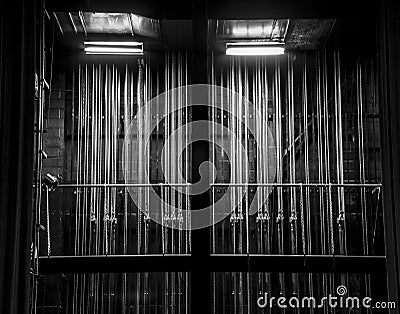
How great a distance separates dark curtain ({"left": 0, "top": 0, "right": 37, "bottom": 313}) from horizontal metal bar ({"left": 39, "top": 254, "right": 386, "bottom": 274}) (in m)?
1.34

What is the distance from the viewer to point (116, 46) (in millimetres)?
6293

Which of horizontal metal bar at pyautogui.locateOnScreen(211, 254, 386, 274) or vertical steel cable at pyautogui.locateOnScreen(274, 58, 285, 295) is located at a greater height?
vertical steel cable at pyautogui.locateOnScreen(274, 58, 285, 295)

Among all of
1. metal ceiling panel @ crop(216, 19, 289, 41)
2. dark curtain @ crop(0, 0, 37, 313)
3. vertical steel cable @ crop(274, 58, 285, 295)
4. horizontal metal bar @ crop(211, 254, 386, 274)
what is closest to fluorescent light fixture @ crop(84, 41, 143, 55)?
metal ceiling panel @ crop(216, 19, 289, 41)

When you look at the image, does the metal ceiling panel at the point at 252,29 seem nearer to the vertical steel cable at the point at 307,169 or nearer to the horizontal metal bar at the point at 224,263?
the vertical steel cable at the point at 307,169

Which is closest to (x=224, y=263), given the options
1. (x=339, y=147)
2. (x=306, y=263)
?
(x=306, y=263)

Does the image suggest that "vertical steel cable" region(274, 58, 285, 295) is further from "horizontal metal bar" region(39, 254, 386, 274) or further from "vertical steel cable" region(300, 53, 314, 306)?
"horizontal metal bar" region(39, 254, 386, 274)

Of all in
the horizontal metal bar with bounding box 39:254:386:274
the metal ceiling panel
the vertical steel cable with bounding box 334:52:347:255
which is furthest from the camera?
the vertical steel cable with bounding box 334:52:347:255

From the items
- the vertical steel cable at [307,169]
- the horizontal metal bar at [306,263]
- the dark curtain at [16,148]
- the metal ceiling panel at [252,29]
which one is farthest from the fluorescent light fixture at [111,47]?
the horizontal metal bar at [306,263]

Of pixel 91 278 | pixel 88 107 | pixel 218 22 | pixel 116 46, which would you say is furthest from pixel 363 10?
pixel 91 278

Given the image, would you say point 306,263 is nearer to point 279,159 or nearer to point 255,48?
point 279,159

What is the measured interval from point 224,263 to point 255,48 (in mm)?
2583

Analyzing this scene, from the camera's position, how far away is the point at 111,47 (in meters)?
6.28

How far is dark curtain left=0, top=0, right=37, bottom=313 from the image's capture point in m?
3.71

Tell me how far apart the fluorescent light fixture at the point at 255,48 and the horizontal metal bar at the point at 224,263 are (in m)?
A: 2.40
